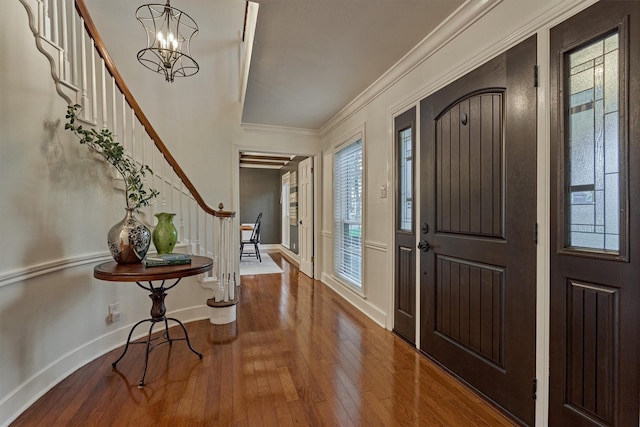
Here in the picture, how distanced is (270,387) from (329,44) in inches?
95.7

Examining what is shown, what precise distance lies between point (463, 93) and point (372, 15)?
0.77 m

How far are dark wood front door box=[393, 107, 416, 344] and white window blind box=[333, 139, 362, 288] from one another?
842mm

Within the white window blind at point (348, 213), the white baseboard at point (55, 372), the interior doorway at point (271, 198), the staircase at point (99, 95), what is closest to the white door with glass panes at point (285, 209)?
the interior doorway at point (271, 198)

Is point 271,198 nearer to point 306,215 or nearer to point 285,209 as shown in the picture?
point 285,209

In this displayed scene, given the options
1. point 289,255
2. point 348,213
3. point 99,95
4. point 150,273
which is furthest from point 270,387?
point 289,255

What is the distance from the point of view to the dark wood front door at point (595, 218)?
113 centimetres

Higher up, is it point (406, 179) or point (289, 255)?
point (406, 179)

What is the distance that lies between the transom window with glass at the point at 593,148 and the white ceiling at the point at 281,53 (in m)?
0.88

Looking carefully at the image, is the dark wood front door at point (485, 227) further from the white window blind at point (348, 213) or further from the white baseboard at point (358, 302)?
the white window blind at point (348, 213)

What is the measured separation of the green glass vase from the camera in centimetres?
219

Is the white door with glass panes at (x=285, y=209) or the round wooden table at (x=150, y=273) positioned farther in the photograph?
the white door with glass panes at (x=285, y=209)

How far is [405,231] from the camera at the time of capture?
8.32 ft

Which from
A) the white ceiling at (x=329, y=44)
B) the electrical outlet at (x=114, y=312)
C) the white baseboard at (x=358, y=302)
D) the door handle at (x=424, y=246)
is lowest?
the white baseboard at (x=358, y=302)

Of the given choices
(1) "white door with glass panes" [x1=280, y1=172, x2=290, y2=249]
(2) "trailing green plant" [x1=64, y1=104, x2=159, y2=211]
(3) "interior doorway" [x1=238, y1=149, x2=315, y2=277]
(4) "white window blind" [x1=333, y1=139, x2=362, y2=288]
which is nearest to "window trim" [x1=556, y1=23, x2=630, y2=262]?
(4) "white window blind" [x1=333, y1=139, x2=362, y2=288]
